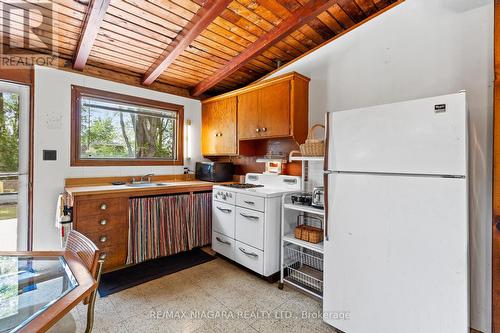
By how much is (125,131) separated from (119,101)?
394 mm

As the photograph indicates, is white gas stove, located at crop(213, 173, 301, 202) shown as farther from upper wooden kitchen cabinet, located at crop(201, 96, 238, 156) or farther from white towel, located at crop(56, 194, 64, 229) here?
white towel, located at crop(56, 194, 64, 229)

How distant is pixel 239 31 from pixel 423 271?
2.50 metres

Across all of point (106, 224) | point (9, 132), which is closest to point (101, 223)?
point (106, 224)

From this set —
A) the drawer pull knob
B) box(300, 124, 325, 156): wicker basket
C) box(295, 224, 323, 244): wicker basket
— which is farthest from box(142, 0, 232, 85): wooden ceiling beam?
the drawer pull knob

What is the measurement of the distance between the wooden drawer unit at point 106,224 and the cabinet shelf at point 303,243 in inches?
68.2

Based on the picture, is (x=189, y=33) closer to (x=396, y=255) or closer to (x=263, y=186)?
(x=263, y=186)

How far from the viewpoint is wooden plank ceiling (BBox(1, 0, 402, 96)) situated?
2043 mm

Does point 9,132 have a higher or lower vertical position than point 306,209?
higher

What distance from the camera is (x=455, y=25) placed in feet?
6.02

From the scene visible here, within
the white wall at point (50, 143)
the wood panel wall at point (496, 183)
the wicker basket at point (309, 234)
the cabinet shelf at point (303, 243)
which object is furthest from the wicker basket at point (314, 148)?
the white wall at point (50, 143)

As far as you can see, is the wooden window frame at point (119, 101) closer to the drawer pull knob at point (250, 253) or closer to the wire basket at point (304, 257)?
the drawer pull knob at point (250, 253)

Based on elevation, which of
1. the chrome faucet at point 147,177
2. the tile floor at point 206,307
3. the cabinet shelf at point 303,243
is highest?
the chrome faucet at point 147,177

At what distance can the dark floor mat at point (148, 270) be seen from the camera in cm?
231

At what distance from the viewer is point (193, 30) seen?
2.27 m
